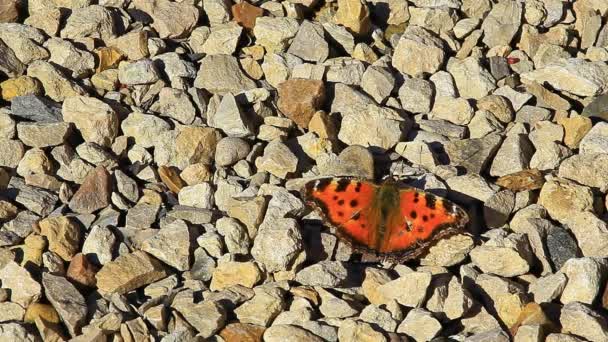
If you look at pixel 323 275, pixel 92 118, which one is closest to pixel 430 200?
pixel 323 275

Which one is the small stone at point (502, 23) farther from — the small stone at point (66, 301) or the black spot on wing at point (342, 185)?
the small stone at point (66, 301)

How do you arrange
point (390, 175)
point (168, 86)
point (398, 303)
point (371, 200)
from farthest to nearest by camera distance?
point (168, 86) < point (390, 175) < point (371, 200) < point (398, 303)

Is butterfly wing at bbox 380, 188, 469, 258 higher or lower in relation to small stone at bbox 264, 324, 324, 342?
higher

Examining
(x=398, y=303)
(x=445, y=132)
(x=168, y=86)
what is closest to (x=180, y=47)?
(x=168, y=86)

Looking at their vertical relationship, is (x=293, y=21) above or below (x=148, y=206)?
above

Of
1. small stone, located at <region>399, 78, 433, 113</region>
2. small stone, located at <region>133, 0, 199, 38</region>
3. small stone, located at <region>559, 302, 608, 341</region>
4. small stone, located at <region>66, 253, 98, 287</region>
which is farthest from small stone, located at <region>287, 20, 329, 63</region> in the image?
small stone, located at <region>559, 302, 608, 341</region>

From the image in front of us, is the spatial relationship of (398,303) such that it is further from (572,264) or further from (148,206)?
(148,206)

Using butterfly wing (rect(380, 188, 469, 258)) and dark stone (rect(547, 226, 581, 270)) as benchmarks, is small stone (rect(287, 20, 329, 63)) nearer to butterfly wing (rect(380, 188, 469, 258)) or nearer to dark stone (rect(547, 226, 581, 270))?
butterfly wing (rect(380, 188, 469, 258))
